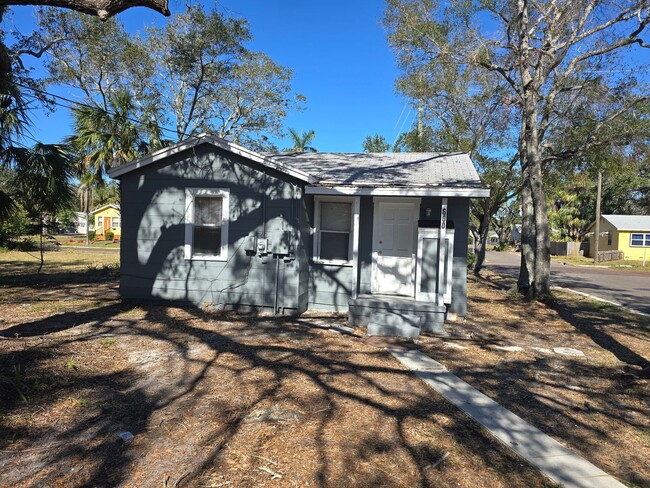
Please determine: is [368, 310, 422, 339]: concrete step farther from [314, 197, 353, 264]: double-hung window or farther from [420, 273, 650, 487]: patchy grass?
[314, 197, 353, 264]: double-hung window

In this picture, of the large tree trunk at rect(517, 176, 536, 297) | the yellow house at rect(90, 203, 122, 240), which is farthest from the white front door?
the yellow house at rect(90, 203, 122, 240)

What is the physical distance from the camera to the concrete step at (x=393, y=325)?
7555 millimetres

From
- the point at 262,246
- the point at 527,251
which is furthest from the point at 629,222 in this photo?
the point at 262,246

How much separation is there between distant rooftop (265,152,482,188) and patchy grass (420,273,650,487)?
3056 mm

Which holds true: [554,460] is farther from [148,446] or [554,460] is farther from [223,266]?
[223,266]

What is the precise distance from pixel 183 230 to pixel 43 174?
156 inches

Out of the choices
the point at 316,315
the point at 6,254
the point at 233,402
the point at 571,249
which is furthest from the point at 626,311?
the point at 571,249

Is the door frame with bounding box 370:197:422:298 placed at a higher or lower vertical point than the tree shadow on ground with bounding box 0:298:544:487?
higher

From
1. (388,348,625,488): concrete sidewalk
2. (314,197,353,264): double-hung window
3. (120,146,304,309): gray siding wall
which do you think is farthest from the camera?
(314,197,353,264): double-hung window

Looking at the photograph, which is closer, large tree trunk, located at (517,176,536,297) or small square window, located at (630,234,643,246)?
large tree trunk, located at (517,176,536,297)

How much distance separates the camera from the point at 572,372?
592 cm

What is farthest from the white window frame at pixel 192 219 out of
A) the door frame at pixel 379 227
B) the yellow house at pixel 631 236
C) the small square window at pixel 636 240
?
the small square window at pixel 636 240

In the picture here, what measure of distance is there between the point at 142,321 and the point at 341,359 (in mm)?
3998

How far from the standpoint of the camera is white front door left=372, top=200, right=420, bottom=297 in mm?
9125
